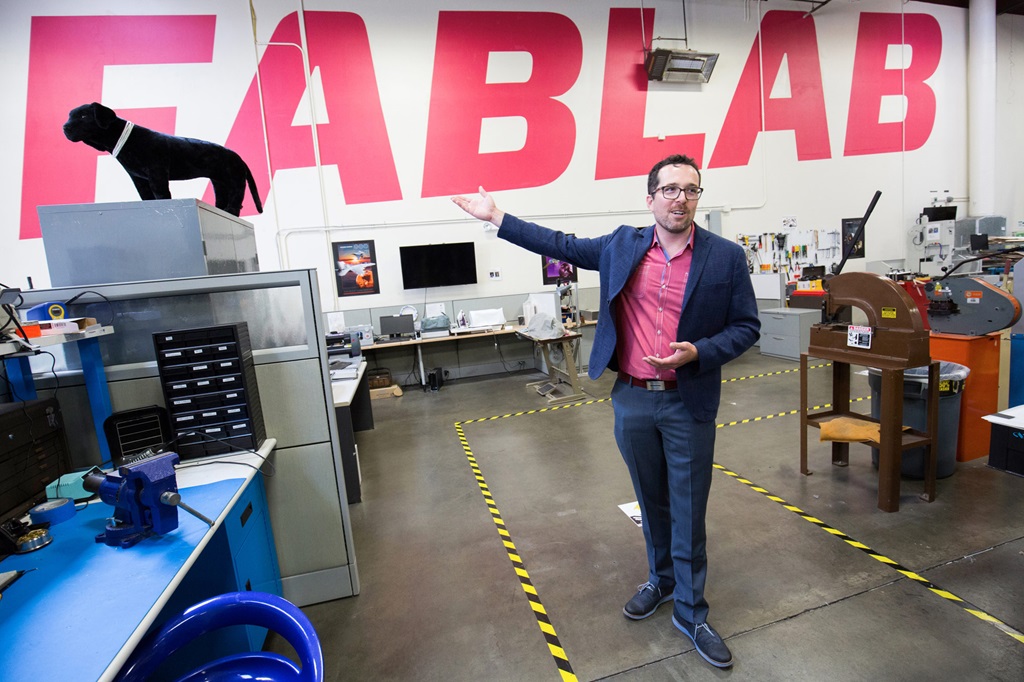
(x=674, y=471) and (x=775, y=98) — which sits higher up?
(x=775, y=98)

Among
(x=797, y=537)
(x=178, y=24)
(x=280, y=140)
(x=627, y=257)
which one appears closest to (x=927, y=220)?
(x=797, y=537)

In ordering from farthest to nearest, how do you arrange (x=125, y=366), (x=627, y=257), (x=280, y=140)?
(x=280, y=140) → (x=125, y=366) → (x=627, y=257)

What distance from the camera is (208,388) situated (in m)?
1.86

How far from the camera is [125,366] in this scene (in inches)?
77.3

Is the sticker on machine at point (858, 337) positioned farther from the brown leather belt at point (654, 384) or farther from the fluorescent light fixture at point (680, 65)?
the fluorescent light fixture at point (680, 65)

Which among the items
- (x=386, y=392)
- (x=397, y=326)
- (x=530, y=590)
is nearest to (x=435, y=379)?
(x=386, y=392)

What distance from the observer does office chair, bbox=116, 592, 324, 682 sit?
Result: 41.4 inches

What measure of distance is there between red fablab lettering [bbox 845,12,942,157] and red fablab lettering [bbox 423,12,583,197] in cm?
470

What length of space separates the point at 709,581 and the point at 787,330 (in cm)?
503

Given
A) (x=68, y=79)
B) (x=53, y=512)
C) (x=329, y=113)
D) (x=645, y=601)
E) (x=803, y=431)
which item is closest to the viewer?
(x=53, y=512)

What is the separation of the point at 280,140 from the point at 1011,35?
1194 cm

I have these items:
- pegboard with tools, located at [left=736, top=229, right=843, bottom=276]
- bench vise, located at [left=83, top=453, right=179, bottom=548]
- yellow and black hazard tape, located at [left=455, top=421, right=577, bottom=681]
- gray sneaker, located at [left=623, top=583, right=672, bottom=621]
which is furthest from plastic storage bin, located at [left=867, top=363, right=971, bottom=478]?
pegboard with tools, located at [left=736, top=229, right=843, bottom=276]

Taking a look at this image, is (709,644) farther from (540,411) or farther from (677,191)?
(540,411)

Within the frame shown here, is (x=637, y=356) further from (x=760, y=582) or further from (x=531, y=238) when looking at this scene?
(x=760, y=582)
